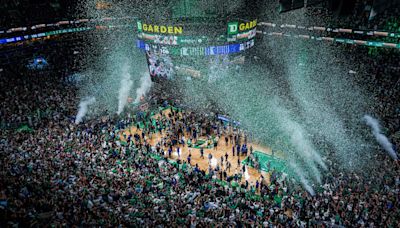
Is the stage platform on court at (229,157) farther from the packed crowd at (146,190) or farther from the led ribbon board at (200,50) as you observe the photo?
the led ribbon board at (200,50)

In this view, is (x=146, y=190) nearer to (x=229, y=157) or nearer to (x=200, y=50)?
(x=229, y=157)

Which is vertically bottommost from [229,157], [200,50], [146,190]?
[229,157]

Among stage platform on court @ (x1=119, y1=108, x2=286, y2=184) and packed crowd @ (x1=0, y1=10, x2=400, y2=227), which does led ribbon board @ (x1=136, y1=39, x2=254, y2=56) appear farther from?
packed crowd @ (x1=0, y1=10, x2=400, y2=227)

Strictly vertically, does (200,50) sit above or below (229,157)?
above

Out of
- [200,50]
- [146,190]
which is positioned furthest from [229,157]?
[200,50]

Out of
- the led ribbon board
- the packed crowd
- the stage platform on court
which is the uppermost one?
the led ribbon board

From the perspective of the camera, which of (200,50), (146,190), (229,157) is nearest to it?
(146,190)

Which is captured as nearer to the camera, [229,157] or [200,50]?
[229,157]

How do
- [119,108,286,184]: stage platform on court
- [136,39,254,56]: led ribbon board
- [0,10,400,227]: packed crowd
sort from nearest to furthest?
[0,10,400,227]: packed crowd → [119,108,286,184]: stage platform on court → [136,39,254,56]: led ribbon board

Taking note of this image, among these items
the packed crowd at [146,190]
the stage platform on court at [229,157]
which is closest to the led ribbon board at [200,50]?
the stage platform on court at [229,157]

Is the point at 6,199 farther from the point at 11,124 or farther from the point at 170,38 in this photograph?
the point at 170,38

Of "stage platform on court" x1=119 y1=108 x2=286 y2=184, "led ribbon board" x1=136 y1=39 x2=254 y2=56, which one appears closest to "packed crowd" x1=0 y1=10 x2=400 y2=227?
"stage platform on court" x1=119 y1=108 x2=286 y2=184

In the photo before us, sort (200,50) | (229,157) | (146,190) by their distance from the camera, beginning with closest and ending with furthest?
(146,190)
(229,157)
(200,50)

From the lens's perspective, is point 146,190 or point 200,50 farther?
point 200,50
